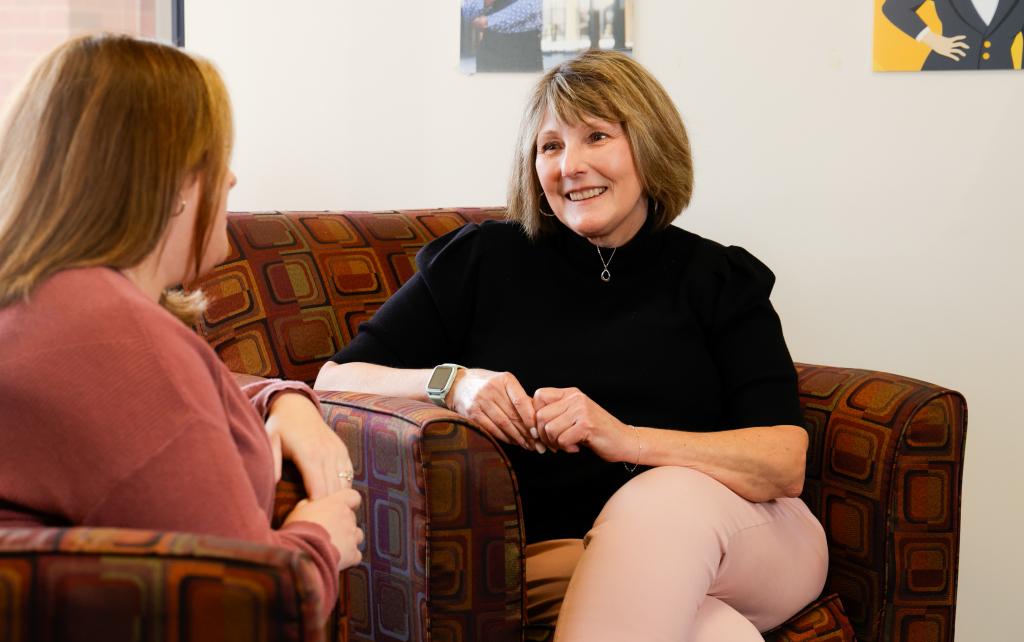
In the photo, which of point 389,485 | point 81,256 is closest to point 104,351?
point 81,256

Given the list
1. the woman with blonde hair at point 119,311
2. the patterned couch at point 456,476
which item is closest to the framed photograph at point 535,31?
the patterned couch at point 456,476

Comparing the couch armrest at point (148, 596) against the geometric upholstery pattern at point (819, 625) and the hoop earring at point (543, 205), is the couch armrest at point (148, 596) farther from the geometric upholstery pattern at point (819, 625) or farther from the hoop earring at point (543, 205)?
the hoop earring at point (543, 205)

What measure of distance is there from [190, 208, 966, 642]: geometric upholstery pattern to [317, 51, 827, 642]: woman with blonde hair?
8 cm

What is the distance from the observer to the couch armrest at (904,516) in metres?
1.65

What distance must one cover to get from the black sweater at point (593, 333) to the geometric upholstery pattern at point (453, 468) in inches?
5.6

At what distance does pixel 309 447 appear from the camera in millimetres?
1256

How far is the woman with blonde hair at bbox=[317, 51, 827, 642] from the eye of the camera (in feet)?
4.98

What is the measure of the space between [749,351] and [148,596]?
1.17 metres

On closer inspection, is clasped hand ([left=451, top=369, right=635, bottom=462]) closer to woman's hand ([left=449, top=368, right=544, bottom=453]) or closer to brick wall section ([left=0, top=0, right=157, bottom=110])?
woman's hand ([left=449, top=368, right=544, bottom=453])

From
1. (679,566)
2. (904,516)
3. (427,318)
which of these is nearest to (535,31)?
(427,318)

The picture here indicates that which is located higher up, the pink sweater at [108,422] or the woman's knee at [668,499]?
the pink sweater at [108,422]

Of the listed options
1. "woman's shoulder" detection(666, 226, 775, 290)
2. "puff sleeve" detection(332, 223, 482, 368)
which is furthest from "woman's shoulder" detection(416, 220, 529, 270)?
A: "woman's shoulder" detection(666, 226, 775, 290)

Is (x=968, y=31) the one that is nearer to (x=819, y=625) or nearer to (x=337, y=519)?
(x=819, y=625)

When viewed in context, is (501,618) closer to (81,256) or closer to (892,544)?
(892,544)
